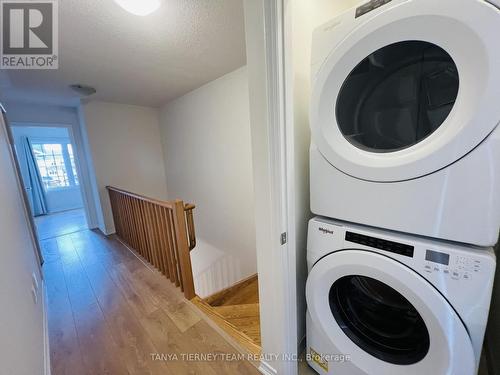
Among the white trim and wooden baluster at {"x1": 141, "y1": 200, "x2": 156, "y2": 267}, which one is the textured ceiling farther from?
the white trim

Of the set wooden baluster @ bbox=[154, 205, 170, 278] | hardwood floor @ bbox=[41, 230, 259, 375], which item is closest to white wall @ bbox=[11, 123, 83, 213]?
hardwood floor @ bbox=[41, 230, 259, 375]

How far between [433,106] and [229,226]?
95.9 inches

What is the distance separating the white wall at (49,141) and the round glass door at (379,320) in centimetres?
601

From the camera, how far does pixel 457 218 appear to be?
2.03ft

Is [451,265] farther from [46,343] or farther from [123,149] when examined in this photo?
[123,149]

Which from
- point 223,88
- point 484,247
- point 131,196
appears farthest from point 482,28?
point 131,196

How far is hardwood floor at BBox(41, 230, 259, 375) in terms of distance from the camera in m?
1.23

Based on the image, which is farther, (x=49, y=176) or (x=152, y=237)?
(x=49, y=176)

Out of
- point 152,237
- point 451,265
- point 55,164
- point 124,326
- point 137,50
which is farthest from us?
point 55,164

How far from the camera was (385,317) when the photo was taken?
34.8 inches

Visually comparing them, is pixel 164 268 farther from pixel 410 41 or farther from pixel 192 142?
pixel 410 41

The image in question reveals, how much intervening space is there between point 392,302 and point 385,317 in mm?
90

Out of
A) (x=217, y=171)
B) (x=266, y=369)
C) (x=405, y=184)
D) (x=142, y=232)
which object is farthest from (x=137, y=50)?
(x=266, y=369)

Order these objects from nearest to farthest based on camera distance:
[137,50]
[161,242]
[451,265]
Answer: [451,265]
[137,50]
[161,242]
